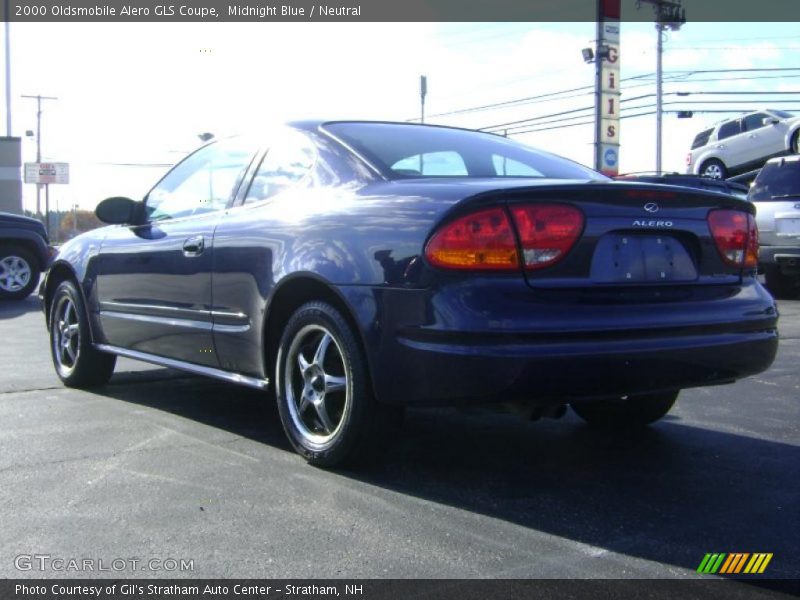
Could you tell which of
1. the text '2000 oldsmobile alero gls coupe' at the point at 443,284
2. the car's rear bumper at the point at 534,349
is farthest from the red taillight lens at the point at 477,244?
the car's rear bumper at the point at 534,349

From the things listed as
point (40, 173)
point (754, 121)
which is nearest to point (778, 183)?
Answer: point (754, 121)

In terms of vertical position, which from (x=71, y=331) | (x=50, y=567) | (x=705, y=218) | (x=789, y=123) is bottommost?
(x=50, y=567)

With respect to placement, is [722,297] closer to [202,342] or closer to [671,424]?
[671,424]

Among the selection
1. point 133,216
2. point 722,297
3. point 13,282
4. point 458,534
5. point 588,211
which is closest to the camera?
point 458,534

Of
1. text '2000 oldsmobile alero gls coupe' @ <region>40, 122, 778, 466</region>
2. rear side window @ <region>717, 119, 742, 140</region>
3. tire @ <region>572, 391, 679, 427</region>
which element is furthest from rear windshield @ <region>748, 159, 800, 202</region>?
rear side window @ <region>717, 119, 742, 140</region>

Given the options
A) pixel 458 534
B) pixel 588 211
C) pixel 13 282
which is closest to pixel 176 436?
pixel 458 534

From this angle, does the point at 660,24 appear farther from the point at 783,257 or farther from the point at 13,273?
the point at 13,273

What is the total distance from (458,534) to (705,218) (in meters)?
1.68

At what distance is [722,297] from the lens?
3.74m

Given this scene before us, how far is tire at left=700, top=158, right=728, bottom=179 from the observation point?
76.3 feet

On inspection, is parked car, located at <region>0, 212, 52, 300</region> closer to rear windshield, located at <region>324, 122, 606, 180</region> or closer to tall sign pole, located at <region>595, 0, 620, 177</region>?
rear windshield, located at <region>324, 122, 606, 180</region>

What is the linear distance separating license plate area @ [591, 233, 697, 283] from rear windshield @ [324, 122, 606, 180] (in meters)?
0.77

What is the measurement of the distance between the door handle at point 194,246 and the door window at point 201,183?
221 millimetres

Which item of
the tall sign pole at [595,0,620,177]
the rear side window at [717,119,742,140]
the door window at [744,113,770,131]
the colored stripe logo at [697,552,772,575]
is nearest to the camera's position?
the colored stripe logo at [697,552,772,575]
